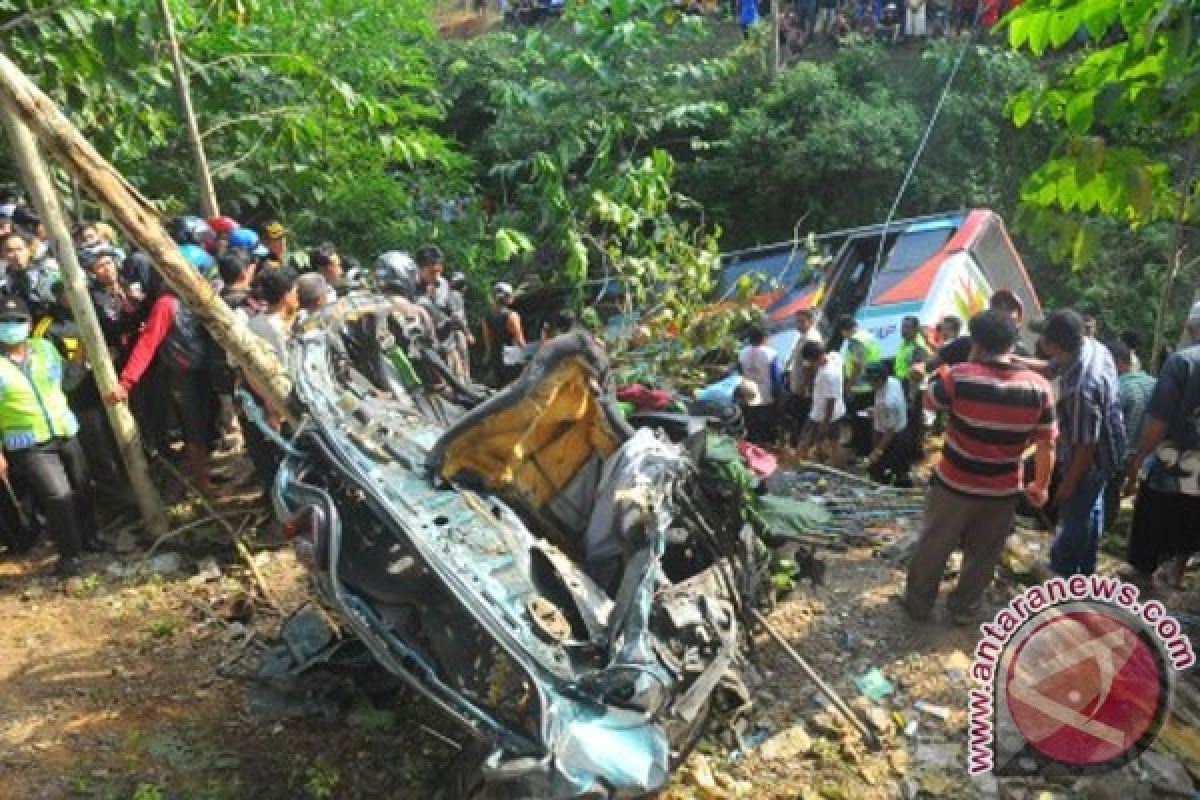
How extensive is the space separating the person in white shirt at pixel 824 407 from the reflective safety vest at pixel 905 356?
47cm

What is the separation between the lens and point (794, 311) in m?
10.3

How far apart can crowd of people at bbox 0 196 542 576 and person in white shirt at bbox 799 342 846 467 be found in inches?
102

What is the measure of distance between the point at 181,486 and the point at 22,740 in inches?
104

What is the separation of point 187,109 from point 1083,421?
6.67 m

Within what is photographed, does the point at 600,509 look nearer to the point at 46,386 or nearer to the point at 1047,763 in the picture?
the point at 1047,763

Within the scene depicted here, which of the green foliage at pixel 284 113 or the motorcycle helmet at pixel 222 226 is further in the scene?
the motorcycle helmet at pixel 222 226

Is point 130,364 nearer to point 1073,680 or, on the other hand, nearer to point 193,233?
point 193,233

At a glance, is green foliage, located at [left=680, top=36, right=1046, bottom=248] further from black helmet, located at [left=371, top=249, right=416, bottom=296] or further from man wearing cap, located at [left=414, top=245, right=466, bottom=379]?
black helmet, located at [left=371, top=249, right=416, bottom=296]

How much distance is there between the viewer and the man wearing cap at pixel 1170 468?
4.78 metres

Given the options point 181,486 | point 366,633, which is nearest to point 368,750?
point 366,633

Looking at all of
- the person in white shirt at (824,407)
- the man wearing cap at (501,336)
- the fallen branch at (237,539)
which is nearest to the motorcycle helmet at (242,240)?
the fallen branch at (237,539)

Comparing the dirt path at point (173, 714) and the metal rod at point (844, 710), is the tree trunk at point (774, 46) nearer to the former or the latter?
the dirt path at point (173, 714)

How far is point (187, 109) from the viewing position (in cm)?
771

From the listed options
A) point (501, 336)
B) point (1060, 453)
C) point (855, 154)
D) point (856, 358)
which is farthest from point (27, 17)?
point (855, 154)
